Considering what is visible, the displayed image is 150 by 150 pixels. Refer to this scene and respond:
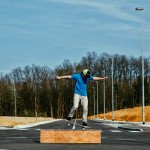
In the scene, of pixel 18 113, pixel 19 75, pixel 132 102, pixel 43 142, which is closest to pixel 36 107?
pixel 18 113

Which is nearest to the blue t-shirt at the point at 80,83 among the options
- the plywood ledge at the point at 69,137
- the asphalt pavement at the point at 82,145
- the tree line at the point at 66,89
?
the plywood ledge at the point at 69,137

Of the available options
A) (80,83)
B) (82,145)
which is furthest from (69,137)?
(80,83)

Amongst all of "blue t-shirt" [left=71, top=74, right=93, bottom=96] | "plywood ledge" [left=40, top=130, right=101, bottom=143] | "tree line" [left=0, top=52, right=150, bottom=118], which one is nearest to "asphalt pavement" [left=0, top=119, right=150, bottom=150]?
"plywood ledge" [left=40, top=130, right=101, bottom=143]

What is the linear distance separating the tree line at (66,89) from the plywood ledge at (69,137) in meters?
107

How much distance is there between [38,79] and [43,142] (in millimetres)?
118024

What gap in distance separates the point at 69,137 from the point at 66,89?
363ft

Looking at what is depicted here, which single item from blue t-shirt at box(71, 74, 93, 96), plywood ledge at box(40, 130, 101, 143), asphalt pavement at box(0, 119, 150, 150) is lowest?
asphalt pavement at box(0, 119, 150, 150)

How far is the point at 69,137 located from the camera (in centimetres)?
1711

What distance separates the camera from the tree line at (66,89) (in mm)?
128250

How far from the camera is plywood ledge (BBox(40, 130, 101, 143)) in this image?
17.0 meters

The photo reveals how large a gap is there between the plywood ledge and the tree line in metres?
107

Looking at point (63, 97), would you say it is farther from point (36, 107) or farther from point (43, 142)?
point (43, 142)

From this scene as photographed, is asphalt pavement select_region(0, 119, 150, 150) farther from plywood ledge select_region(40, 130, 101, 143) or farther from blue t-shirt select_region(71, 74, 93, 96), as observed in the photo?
blue t-shirt select_region(71, 74, 93, 96)

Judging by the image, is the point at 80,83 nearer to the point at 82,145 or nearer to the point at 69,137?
the point at 69,137
